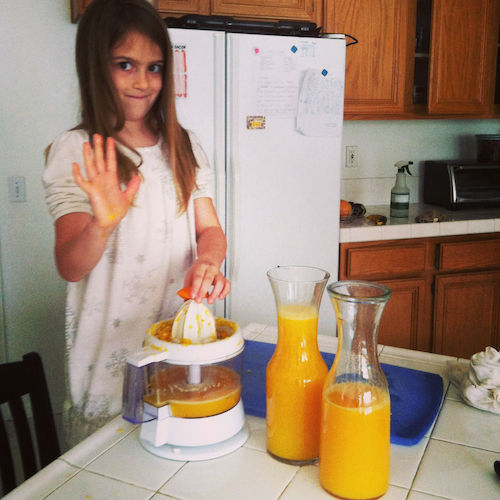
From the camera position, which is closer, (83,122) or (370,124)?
(83,122)

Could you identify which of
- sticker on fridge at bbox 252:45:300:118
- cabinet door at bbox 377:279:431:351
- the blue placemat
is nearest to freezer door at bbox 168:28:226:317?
sticker on fridge at bbox 252:45:300:118

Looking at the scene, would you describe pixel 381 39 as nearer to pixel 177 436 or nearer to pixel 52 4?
pixel 52 4

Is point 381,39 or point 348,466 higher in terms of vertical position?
point 381,39

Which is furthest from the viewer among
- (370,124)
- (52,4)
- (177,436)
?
(370,124)

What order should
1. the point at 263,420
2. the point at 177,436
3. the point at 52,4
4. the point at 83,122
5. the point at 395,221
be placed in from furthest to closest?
the point at 395,221
the point at 52,4
the point at 83,122
the point at 263,420
the point at 177,436

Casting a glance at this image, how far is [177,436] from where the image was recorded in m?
0.82

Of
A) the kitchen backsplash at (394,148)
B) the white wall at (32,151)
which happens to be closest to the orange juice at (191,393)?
the white wall at (32,151)

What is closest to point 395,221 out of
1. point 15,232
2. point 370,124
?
point 370,124

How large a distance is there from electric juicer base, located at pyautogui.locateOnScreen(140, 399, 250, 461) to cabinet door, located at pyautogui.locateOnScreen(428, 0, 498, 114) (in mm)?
2312

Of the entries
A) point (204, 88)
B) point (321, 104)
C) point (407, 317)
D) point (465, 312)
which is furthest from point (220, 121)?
point (465, 312)

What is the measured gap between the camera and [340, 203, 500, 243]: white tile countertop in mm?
2410

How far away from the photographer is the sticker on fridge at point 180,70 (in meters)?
1.99

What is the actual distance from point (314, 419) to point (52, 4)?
2.03 metres

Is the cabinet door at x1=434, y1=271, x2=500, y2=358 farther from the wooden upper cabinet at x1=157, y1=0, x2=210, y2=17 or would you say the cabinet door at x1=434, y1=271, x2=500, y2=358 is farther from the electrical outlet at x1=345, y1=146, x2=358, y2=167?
the wooden upper cabinet at x1=157, y1=0, x2=210, y2=17
